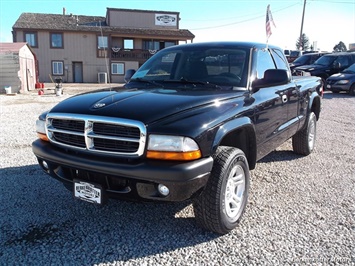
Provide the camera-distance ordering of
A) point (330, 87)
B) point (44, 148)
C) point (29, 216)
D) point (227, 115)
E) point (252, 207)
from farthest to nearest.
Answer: point (330, 87) < point (252, 207) < point (29, 216) < point (44, 148) < point (227, 115)

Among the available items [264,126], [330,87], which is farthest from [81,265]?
[330,87]

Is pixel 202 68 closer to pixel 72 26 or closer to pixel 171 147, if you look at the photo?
pixel 171 147

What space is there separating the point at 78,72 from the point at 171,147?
3346 cm

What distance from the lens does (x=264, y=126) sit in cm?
370

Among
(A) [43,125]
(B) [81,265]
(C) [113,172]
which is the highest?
(A) [43,125]

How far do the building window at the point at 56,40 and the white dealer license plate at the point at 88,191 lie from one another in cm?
3313

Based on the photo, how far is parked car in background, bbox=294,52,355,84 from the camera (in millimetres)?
17531

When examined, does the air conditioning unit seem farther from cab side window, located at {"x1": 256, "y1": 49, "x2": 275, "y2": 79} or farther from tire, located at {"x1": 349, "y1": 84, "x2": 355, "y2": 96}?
cab side window, located at {"x1": 256, "y1": 49, "x2": 275, "y2": 79}

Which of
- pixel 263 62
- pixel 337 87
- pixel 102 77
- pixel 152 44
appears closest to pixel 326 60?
pixel 337 87

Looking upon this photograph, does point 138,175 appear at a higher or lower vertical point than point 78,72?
lower

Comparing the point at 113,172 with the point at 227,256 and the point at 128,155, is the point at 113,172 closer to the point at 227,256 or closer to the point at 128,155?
the point at 128,155

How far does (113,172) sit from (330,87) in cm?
1572

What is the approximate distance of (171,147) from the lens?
250 centimetres

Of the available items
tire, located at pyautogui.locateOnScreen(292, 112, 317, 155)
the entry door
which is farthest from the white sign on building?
tire, located at pyautogui.locateOnScreen(292, 112, 317, 155)
